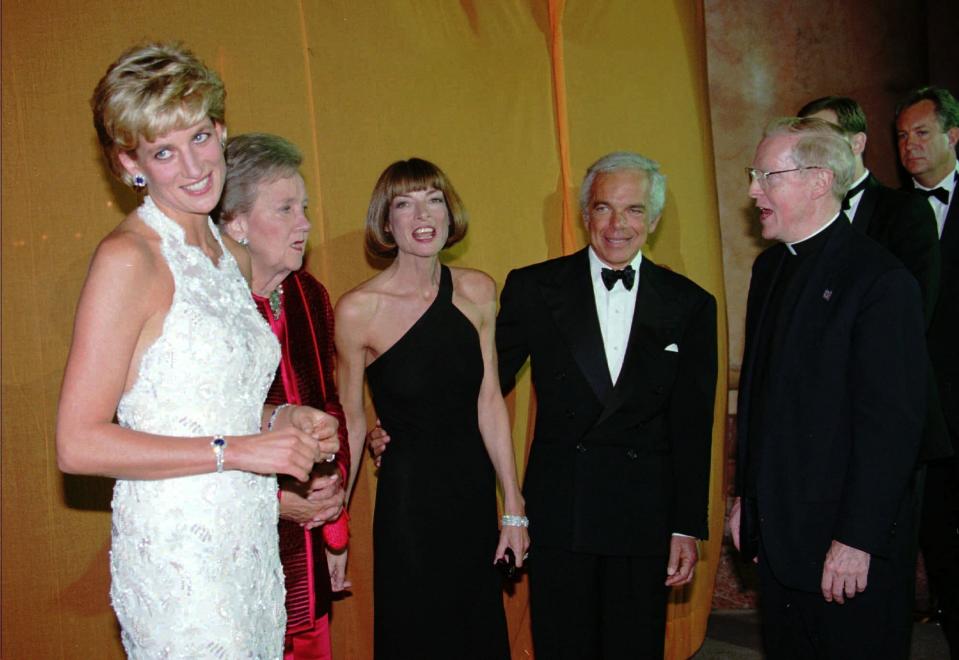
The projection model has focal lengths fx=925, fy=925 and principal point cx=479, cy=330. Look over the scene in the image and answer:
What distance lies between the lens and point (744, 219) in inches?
188

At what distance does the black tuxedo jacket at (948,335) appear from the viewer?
11.5ft

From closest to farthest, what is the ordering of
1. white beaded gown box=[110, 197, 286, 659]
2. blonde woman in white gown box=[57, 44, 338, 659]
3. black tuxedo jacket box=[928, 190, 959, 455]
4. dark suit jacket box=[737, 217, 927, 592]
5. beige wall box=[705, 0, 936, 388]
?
blonde woman in white gown box=[57, 44, 338, 659]
white beaded gown box=[110, 197, 286, 659]
dark suit jacket box=[737, 217, 927, 592]
black tuxedo jacket box=[928, 190, 959, 455]
beige wall box=[705, 0, 936, 388]

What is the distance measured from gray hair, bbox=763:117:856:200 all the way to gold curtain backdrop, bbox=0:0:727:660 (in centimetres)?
140

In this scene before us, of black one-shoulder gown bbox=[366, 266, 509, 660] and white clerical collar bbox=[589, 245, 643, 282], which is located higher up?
white clerical collar bbox=[589, 245, 643, 282]

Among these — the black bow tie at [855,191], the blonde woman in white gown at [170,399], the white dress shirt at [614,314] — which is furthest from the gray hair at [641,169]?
the blonde woman in white gown at [170,399]

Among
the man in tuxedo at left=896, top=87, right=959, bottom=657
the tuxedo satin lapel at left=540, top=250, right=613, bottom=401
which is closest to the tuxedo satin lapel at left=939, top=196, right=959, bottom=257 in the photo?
the man in tuxedo at left=896, top=87, right=959, bottom=657

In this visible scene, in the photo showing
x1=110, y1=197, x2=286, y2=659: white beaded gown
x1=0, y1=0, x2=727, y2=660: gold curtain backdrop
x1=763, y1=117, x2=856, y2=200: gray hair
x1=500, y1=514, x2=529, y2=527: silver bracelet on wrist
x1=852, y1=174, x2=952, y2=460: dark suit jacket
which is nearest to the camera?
x1=110, y1=197, x2=286, y2=659: white beaded gown

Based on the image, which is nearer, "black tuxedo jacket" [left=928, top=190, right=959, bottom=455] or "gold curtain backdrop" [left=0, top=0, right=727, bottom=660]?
"gold curtain backdrop" [left=0, top=0, right=727, bottom=660]

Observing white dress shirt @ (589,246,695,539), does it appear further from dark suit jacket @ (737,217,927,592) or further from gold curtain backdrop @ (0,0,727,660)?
gold curtain backdrop @ (0,0,727,660)

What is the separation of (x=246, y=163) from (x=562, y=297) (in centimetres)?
114

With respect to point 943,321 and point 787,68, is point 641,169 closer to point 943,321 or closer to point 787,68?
point 943,321

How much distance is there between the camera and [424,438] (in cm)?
299

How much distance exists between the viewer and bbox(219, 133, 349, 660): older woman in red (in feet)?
7.93

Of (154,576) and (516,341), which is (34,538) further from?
(516,341)
